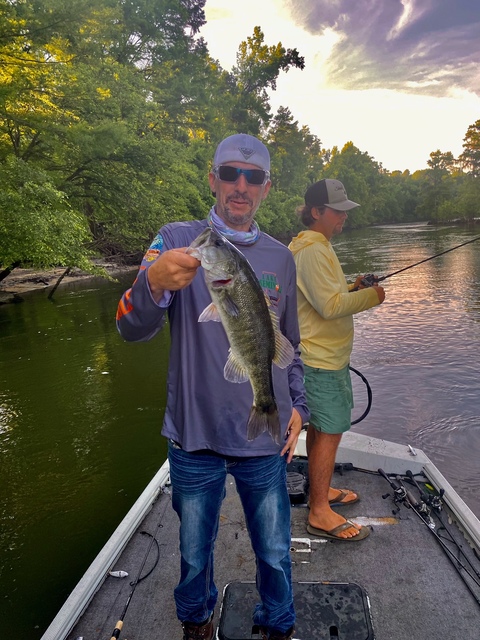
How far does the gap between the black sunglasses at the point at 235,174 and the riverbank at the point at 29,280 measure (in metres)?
22.3

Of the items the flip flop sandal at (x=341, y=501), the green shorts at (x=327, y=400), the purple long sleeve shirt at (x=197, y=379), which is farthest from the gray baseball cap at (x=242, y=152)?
the flip flop sandal at (x=341, y=501)

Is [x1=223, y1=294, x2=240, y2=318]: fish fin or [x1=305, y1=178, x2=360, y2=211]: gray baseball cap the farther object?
[x1=305, y1=178, x2=360, y2=211]: gray baseball cap

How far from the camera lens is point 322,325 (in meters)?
3.72

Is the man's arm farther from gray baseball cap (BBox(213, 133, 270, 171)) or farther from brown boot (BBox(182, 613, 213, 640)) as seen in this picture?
brown boot (BBox(182, 613, 213, 640))

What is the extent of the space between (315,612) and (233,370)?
196 centimetres

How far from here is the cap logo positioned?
244 centimetres

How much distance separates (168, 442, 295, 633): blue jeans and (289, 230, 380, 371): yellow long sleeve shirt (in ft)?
4.74

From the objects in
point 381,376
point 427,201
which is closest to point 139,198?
point 381,376

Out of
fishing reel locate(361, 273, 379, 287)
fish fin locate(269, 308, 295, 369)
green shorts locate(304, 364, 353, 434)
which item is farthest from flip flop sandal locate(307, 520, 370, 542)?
fishing reel locate(361, 273, 379, 287)

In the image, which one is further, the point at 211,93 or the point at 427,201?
the point at 427,201

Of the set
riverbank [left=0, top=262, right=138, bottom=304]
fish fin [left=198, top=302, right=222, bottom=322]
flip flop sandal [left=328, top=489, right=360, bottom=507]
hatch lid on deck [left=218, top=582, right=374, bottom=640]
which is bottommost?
riverbank [left=0, top=262, right=138, bottom=304]

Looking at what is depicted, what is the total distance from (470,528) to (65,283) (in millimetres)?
28126

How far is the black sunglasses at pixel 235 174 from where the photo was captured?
2.42m

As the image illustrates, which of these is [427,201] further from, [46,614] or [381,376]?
[46,614]
